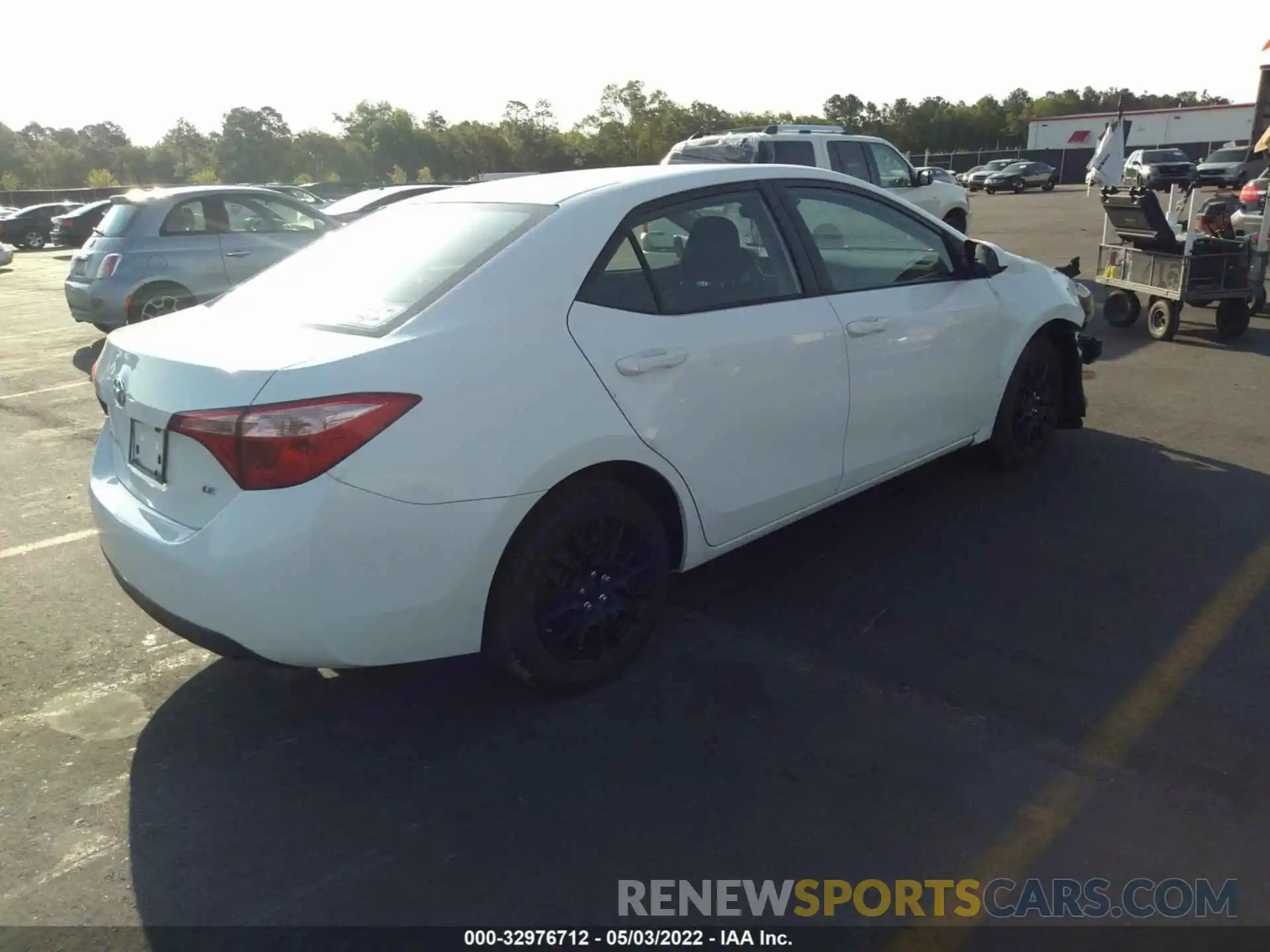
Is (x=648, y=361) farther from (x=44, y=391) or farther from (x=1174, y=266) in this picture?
(x=1174, y=266)

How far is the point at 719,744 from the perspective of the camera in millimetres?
3207

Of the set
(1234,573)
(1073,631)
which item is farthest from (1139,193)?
(1073,631)

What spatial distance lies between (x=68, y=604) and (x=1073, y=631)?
163 inches

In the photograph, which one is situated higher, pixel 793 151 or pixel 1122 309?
pixel 793 151

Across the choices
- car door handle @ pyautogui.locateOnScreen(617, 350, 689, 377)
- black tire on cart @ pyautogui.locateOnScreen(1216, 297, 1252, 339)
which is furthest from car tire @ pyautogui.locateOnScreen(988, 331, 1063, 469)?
black tire on cart @ pyautogui.locateOnScreen(1216, 297, 1252, 339)

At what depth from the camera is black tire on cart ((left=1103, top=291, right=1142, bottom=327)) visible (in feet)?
32.4

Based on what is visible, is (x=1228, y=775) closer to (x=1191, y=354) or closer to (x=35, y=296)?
(x=1191, y=354)

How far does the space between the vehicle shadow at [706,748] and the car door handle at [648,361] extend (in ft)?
3.64

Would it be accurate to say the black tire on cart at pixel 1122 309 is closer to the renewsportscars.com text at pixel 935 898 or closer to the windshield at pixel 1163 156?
the renewsportscars.com text at pixel 935 898

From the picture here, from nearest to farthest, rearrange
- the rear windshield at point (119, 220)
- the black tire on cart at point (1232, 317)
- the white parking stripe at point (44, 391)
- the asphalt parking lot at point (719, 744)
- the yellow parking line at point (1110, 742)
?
the yellow parking line at point (1110, 742), the asphalt parking lot at point (719, 744), the white parking stripe at point (44, 391), the black tire on cart at point (1232, 317), the rear windshield at point (119, 220)

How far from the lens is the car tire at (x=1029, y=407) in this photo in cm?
537

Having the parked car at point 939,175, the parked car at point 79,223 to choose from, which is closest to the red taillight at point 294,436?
the parked car at point 939,175

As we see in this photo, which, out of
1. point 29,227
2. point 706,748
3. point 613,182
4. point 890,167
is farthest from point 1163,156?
point 706,748

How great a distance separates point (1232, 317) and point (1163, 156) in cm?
3763
